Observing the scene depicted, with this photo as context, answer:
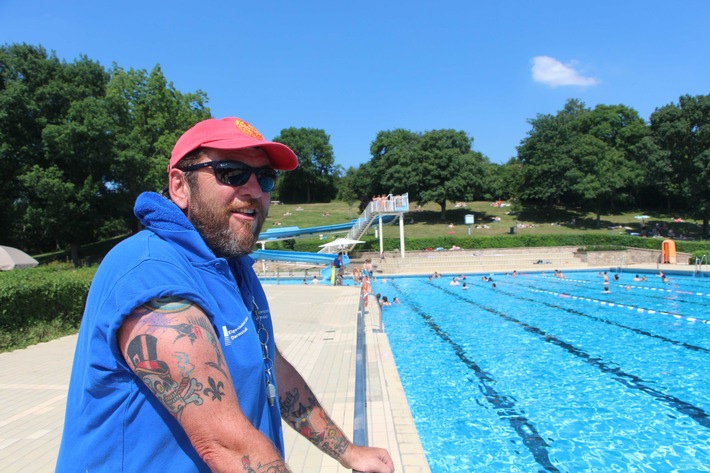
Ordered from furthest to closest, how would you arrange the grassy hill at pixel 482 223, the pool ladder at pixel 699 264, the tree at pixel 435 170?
the tree at pixel 435 170 → the grassy hill at pixel 482 223 → the pool ladder at pixel 699 264

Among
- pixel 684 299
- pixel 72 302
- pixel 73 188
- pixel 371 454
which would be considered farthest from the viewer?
pixel 73 188

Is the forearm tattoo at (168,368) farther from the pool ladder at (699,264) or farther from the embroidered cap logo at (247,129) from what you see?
the pool ladder at (699,264)

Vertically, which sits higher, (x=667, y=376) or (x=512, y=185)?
(x=512, y=185)

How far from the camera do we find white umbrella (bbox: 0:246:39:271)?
14750mm

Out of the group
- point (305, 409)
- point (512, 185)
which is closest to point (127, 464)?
point (305, 409)

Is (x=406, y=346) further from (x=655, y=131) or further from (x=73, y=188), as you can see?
(x=655, y=131)

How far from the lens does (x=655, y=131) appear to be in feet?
144

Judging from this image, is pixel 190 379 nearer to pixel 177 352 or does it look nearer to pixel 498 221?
pixel 177 352

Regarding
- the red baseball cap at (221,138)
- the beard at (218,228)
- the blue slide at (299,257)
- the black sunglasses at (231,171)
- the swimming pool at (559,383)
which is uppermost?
the red baseball cap at (221,138)

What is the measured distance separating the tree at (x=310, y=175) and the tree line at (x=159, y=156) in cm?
1666

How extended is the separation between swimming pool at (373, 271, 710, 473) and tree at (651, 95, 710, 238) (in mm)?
29017

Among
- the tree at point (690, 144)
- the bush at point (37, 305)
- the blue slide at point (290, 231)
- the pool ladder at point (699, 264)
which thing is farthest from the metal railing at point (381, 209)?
the tree at point (690, 144)

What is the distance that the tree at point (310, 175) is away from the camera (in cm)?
7738

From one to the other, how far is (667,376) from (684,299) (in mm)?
10689
